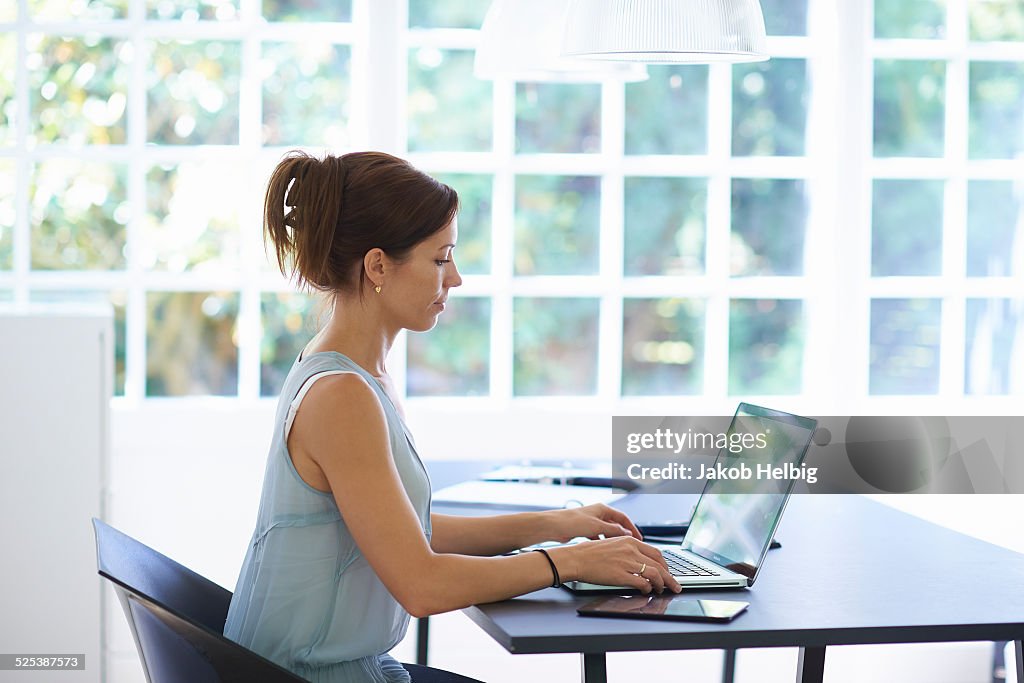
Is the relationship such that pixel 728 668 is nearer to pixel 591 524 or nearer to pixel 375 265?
pixel 591 524

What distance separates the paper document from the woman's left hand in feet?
1.21

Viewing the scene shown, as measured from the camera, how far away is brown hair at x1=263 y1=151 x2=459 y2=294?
2006 millimetres

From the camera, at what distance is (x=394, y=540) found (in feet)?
5.95

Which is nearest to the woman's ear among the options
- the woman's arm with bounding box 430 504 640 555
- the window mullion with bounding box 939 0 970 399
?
the woman's arm with bounding box 430 504 640 555

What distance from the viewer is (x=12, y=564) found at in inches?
139

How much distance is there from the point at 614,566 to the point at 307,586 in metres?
0.48

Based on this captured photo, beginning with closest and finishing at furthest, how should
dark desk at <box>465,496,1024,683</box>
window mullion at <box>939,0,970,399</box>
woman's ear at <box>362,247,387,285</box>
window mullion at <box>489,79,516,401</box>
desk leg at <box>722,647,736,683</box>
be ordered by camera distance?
dark desk at <box>465,496,1024,683</box> → woman's ear at <box>362,247,387,285</box> → desk leg at <box>722,647,736,683</box> → window mullion at <box>489,79,516,401</box> → window mullion at <box>939,0,970,399</box>

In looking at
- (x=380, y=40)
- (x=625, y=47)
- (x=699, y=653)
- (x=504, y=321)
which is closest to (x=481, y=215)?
(x=504, y=321)

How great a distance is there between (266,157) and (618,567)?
2.59 meters

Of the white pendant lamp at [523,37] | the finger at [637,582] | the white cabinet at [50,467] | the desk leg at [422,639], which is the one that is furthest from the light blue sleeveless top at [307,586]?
the white cabinet at [50,467]

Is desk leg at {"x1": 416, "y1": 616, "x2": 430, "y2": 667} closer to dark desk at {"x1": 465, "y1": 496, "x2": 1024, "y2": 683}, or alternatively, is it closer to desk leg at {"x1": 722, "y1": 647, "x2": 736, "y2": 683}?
desk leg at {"x1": 722, "y1": 647, "x2": 736, "y2": 683}

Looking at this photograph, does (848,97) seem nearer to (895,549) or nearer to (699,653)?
(699,653)

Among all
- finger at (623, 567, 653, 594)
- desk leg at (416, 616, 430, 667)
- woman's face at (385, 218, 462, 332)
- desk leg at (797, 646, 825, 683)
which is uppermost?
woman's face at (385, 218, 462, 332)

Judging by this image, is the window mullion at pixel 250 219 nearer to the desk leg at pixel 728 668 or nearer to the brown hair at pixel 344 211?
the desk leg at pixel 728 668
